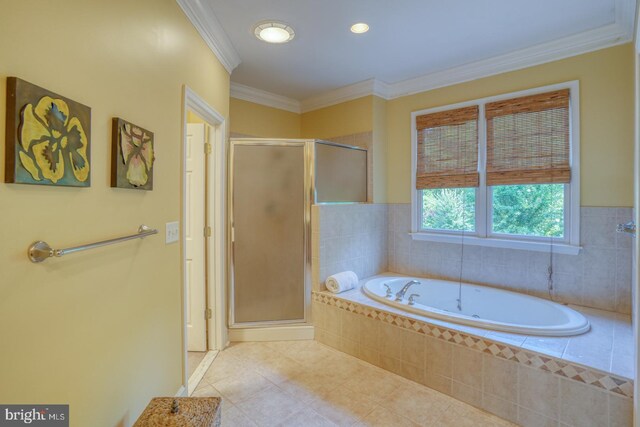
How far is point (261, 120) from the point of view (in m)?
3.70

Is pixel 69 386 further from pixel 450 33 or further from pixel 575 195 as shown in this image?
pixel 575 195

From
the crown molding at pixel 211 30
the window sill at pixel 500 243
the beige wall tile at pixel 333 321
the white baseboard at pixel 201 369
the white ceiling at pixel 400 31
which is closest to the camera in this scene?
the crown molding at pixel 211 30

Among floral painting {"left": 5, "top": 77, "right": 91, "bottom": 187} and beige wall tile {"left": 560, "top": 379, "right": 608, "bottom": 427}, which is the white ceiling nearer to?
floral painting {"left": 5, "top": 77, "right": 91, "bottom": 187}

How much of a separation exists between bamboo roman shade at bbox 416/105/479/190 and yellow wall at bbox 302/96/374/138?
568mm

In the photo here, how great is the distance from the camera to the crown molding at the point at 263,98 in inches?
135

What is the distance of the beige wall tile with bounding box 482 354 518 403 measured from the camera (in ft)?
6.03

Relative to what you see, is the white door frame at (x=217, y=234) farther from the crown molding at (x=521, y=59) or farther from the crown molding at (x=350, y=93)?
the crown molding at (x=521, y=59)

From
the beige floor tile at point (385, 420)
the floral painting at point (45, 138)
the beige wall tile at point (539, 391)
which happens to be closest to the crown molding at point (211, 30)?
the floral painting at point (45, 138)

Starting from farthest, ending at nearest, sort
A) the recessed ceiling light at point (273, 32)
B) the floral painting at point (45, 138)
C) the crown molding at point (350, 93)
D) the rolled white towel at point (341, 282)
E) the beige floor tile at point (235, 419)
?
1. the crown molding at point (350, 93)
2. the rolled white towel at point (341, 282)
3. the recessed ceiling light at point (273, 32)
4. the beige floor tile at point (235, 419)
5. the floral painting at point (45, 138)

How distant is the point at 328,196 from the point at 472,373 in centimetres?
185

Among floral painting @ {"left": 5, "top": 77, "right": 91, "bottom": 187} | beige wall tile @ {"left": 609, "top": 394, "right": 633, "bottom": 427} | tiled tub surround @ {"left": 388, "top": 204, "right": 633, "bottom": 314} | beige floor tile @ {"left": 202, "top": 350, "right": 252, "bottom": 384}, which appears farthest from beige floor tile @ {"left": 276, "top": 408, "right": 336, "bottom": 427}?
tiled tub surround @ {"left": 388, "top": 204, "right": 633, "bottom": 314}

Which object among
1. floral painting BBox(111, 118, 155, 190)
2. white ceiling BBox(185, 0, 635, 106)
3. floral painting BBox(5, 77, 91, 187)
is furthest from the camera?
white ceiling BBox(185, 0, 635, 106)

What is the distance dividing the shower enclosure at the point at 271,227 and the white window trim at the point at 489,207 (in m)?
1.15

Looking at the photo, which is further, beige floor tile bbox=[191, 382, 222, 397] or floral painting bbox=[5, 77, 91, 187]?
beige floor tile bbox=[191, 382, 222, 397]
